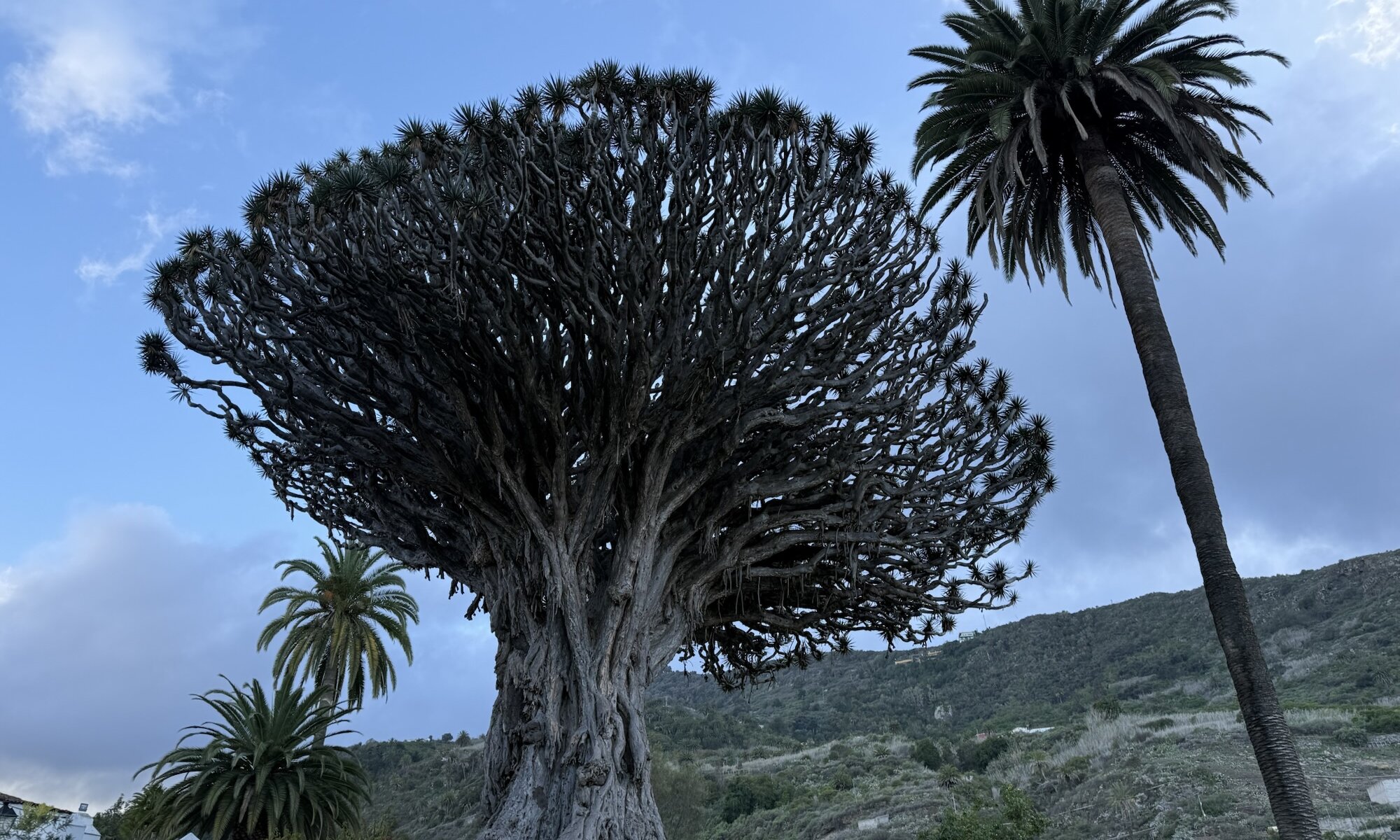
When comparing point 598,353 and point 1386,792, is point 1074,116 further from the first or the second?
point 1386,792

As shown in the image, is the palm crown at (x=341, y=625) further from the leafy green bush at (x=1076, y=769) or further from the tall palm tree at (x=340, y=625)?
the leafy green bush at (x=1076, y=769)

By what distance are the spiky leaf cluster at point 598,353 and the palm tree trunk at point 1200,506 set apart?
3.42 m

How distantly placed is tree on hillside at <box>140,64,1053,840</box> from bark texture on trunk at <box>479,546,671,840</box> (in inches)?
1.5

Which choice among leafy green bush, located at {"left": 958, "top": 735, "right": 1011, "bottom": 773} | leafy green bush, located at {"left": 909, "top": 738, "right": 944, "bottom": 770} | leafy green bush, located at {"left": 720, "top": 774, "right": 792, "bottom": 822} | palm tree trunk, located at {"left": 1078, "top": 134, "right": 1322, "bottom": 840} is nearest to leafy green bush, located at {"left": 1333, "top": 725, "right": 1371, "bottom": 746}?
leafy green bush, located at {"left": 958, "top": 735, "right": 1011, "bottom": 773}

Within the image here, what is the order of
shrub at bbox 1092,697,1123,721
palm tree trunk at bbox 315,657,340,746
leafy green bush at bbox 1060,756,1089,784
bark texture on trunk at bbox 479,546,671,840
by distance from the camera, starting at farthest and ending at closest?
1. shrub at bbox 1092,697,1123,721
2. palm tree trunk at bbox 315,657,340,746
3. leafy green bush at bbox 1060,756,1089,784
4. bark texture on trunk at bbox 479,546,671,840

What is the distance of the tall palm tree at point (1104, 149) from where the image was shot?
11664 mm

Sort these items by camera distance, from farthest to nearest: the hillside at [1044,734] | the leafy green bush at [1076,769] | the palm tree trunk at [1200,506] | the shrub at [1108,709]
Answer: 1. the shrub at [1108,709]
2. the leafy green bush at [1076,769]
3. the hillside at [1044,734]
4. the palm tree trunk at [1200,506]

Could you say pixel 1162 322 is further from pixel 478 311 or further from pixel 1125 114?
pixel 478 311

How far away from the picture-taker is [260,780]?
15977 mm

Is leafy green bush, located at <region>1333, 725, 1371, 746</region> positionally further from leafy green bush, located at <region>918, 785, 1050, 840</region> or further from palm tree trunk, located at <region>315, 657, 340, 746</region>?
palm tree trunk, located at <region>315, 657, 340, 746</region>

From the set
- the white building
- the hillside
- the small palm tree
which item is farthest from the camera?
the white building

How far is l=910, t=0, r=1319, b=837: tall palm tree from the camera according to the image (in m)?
11.7

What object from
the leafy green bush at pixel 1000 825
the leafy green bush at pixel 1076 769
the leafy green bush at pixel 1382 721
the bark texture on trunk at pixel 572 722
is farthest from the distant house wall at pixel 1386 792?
the bark texture on trunk at pixel 572 722

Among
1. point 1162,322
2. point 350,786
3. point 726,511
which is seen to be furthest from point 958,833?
point 350,786
